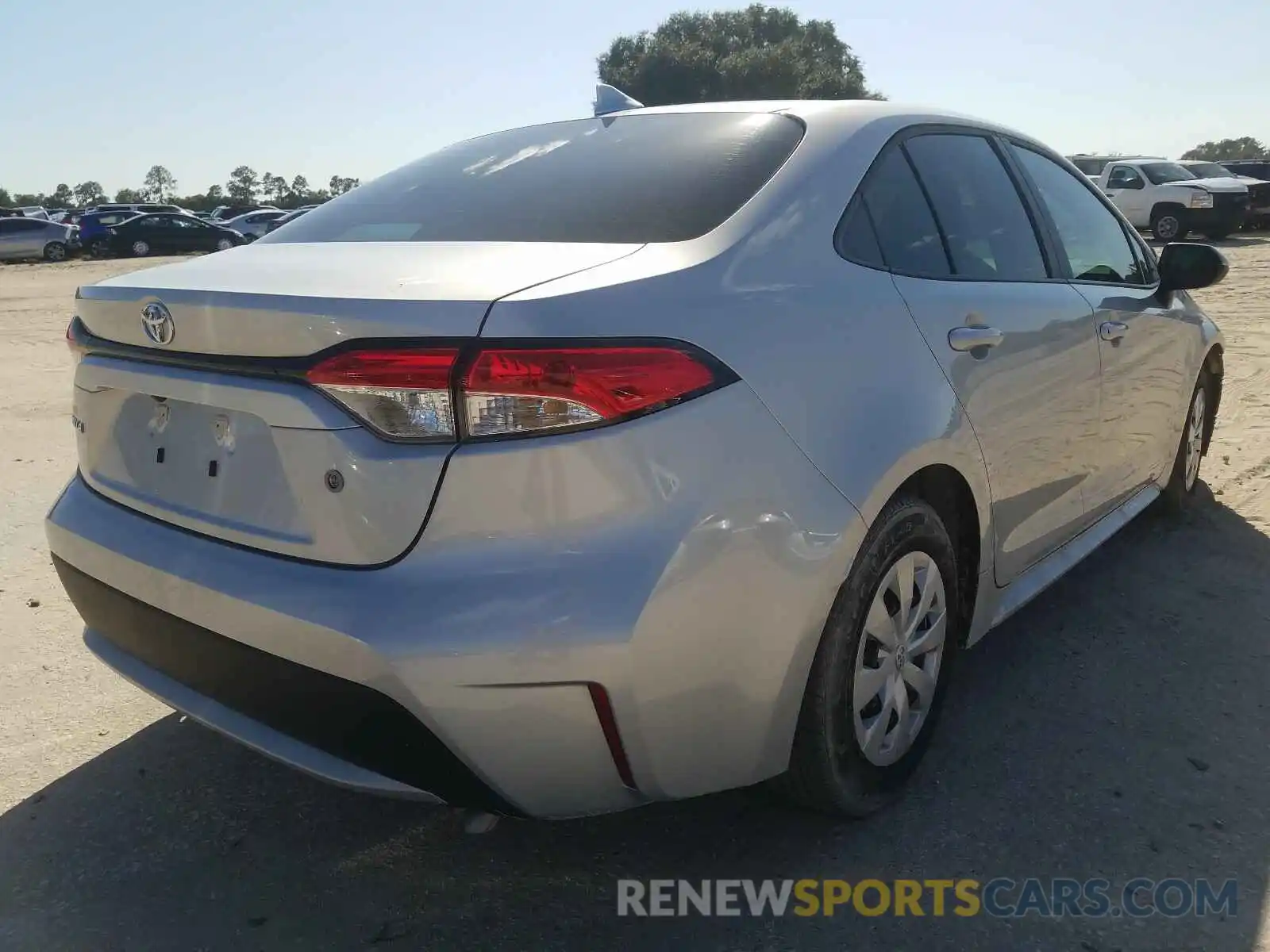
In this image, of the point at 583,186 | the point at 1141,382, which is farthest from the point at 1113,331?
the point at 583,186

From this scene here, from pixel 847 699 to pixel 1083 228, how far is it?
2.08 meters

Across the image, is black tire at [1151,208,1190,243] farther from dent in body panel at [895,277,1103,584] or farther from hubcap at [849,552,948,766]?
hubcap at [849,552,948,766]

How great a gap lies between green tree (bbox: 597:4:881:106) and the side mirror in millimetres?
51295

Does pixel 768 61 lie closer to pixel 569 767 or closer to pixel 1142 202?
pixel 1142 202

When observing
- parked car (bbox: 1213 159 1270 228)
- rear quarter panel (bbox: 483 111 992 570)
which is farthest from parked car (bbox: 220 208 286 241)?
rear quarter panel (bbox: 483 111 992 570)

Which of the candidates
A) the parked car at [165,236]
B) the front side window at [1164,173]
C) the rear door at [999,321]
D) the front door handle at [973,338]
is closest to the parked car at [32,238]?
the parked car at [165,236]

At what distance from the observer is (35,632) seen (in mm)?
3492

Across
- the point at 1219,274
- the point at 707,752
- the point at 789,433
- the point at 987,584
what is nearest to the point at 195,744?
the point at 707,752

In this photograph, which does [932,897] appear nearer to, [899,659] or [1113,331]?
[899,659]

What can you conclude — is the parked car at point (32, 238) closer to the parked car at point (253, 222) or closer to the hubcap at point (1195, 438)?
the parked car at point (253, 222)

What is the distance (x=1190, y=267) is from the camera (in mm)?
3723

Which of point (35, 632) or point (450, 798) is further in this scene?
point (35, 632)

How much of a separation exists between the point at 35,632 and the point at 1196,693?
3.62m

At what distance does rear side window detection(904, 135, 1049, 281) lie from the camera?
8.86 ft
